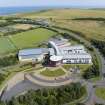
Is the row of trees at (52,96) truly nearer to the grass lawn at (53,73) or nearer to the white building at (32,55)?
→ the grass lawn at (53,73)

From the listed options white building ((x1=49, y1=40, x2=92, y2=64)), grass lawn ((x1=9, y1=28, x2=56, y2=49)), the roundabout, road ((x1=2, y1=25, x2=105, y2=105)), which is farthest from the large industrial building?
road ((x1=2, y1=25, x2=105, y2=105))

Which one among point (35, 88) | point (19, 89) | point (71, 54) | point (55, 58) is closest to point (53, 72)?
point (55, 58)

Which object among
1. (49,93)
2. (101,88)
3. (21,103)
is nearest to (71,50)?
(101,88)

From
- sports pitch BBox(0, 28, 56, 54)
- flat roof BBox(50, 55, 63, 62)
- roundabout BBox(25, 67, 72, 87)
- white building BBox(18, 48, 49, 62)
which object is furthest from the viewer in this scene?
sports pitch BBox(0, 28, 56, 54)

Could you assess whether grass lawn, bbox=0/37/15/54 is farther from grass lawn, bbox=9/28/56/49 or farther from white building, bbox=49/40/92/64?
white building, bbox=49/40/92/64

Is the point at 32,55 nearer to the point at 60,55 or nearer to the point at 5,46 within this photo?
the point at 60,55

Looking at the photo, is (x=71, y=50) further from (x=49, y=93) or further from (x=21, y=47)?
(x=49, y=93)
